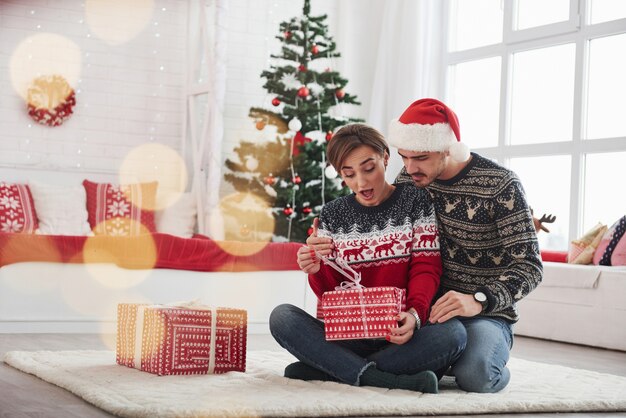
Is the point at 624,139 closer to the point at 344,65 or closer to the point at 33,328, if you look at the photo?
the point at 344,65

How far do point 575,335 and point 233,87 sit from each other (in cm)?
311

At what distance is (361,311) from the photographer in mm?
2477

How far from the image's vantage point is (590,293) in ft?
15.9

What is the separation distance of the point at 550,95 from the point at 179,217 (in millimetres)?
2611

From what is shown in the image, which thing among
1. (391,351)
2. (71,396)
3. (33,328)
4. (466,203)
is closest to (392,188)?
(466,203)

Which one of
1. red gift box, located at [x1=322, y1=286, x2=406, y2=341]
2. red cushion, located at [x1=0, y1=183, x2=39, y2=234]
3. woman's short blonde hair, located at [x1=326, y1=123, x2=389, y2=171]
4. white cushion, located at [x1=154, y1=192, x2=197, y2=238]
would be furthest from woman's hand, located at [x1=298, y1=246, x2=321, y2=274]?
white cushion, located at [x1=154, y1=192, x2=197, y2=238]

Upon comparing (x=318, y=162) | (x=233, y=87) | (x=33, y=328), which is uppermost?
(x=233, y=87)

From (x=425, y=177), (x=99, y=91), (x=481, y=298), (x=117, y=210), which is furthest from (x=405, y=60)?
(x=481, y=298)

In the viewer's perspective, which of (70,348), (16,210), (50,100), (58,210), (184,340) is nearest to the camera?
(184,340)

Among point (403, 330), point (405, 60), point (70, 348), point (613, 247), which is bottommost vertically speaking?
point (70, 348)

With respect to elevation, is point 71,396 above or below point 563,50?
below

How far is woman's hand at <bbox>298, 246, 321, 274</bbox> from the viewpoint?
264 cm

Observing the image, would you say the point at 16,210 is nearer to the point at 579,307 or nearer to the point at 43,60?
the point at 43,60

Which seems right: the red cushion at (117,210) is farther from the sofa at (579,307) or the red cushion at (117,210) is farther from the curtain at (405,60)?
the sofa at (579,307)
